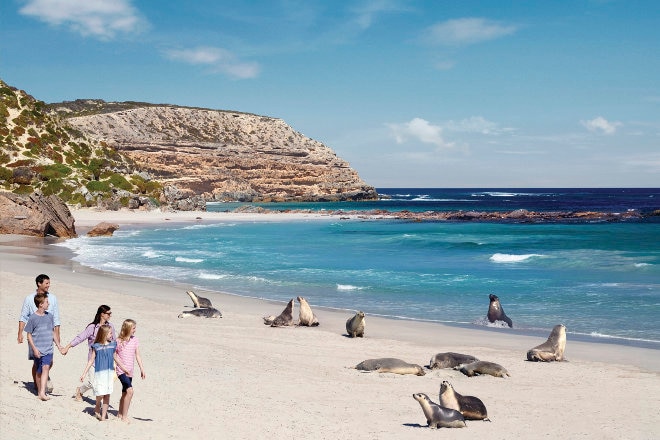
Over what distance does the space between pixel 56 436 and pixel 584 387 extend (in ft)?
22.6

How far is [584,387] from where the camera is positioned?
9.05 metres

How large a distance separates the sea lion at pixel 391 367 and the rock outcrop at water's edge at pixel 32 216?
2815cm

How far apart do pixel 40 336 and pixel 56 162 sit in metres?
56.3

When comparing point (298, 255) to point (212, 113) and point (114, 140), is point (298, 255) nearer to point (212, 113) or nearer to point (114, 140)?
point (114, 140)

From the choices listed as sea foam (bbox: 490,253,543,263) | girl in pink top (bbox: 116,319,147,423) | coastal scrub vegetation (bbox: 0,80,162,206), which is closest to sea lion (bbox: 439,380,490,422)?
girl in pink top (bbox: 116,319,147,423)

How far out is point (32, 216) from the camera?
33156 mm

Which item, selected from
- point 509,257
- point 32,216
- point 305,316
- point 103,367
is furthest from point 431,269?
point 32,216

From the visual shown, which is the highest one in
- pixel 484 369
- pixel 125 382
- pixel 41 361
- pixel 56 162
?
pixel 56 162

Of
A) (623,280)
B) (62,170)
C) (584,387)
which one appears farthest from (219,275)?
(62,170)

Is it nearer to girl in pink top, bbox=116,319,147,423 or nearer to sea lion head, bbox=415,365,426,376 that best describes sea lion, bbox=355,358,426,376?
sea lion head, bbox=415,365,426,376

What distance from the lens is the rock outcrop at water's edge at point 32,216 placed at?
32.6 meters

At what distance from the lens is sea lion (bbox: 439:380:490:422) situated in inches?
295

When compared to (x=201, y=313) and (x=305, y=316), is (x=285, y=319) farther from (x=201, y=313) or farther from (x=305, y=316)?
(x=201, y=313)

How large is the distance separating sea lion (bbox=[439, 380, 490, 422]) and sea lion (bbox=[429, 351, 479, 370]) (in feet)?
7.78
